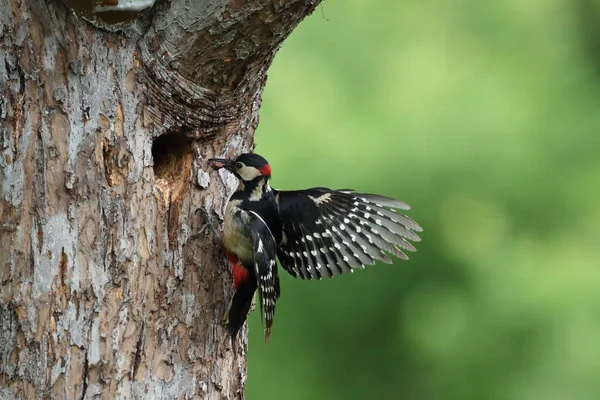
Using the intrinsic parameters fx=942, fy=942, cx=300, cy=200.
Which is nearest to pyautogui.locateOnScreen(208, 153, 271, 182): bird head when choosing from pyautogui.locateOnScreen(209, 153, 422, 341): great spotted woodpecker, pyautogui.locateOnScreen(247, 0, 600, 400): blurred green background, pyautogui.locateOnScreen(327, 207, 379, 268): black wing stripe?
pyautogui.locateOnScreen(209, 153, 422, 341): great spotted woodpecker

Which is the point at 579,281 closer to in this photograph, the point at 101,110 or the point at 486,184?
the point at 486,184

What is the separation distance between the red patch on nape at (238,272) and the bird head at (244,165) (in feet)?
0.90

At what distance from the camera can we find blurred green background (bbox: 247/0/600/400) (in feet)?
17.4

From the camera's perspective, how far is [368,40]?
5.53 m

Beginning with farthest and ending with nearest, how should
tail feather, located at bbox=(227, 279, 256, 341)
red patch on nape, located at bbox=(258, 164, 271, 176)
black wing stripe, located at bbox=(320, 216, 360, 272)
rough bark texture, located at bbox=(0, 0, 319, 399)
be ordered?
black wing stripe, located at bbox=(320, 216, 360, 272) < red patch on nape, located at bbox=(258, 164, 271, 176) < tail feather, located at bbox=(227, 279, 256, 341) < rough bark texture, located at bbox=(0, 0, 319, 399)

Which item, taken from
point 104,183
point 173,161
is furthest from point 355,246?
point 104,183

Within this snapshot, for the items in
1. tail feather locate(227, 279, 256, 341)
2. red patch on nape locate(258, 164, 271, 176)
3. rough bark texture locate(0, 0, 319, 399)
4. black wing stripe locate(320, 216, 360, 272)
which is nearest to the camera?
rough bark texture locate(0, 0, 319, 399)

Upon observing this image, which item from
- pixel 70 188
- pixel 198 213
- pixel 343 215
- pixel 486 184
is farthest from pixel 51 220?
pixel 486 184

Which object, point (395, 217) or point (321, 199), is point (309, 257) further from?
point (395, 217)

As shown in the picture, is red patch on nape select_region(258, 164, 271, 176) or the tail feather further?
red patch on nape select_region(258, 164, 271, 176)

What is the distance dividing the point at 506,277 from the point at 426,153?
0.85 m

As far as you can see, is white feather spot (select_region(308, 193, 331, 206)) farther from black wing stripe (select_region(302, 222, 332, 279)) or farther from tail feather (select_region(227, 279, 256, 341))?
tail feather (select_region(227, 279, 256, 341))

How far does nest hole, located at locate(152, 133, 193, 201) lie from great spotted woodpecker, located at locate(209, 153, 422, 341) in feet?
0.32

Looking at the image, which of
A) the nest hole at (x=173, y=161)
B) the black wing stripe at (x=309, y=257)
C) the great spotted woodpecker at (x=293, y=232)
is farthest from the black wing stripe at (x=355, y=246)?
the nest hole at (x=173, y=161)
